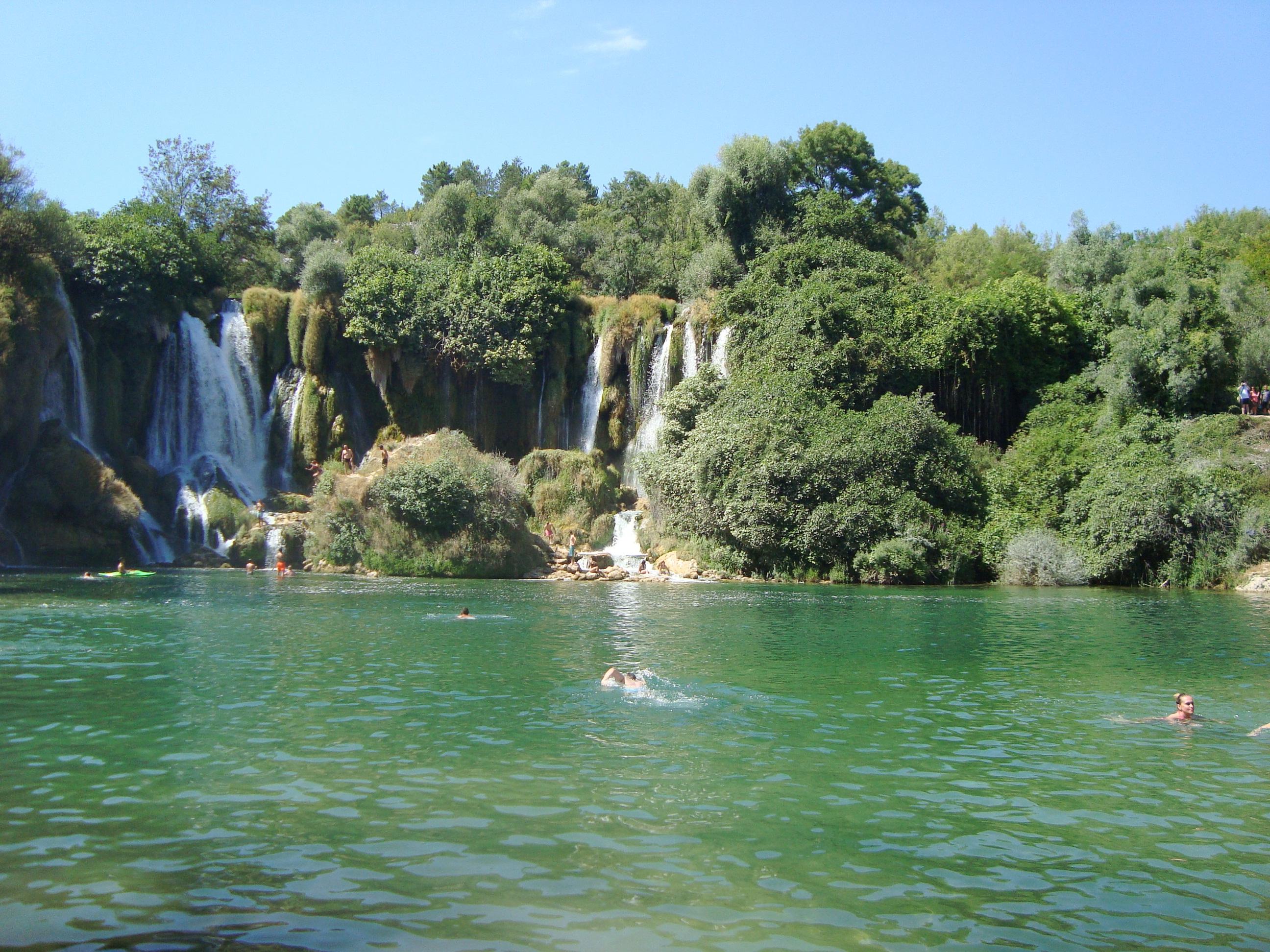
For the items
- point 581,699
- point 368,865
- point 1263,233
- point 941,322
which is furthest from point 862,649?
point 1263,233

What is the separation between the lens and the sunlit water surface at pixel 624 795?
744 centimetres

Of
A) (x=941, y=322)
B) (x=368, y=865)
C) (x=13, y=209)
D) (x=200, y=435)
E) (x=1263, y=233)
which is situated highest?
(x=1263, y=233)

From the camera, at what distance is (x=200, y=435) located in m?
47.6

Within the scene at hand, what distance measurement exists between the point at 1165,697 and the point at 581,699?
8764 mm

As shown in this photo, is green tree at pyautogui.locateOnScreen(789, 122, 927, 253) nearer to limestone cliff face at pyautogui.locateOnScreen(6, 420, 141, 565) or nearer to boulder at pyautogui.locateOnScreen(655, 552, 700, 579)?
boulder at pyautogui.locateOnScreen(655, 552, 700, 579)

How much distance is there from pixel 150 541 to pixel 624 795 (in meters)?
37.3

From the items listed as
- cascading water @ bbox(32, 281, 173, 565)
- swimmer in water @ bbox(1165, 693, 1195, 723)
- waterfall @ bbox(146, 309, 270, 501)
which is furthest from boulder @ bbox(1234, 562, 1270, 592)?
cascading water @ bbox(32, 281, 173, 565)

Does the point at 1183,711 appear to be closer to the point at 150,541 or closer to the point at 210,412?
the point at 150,541

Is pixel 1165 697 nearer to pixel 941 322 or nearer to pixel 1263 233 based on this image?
pixel 941 322

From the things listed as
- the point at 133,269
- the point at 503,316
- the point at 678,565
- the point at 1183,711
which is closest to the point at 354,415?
the point at 503,316

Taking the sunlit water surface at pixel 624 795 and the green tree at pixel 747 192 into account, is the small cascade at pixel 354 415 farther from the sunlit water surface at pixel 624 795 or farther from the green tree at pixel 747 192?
the sunlit water surface at pixel 624 795

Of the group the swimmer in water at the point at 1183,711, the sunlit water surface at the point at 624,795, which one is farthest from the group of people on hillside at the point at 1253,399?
the swimmer in water at the point at 1183,711

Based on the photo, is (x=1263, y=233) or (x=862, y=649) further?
(x=1263, y=233)

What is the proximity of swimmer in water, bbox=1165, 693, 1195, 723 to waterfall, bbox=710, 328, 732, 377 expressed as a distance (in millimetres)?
35425
